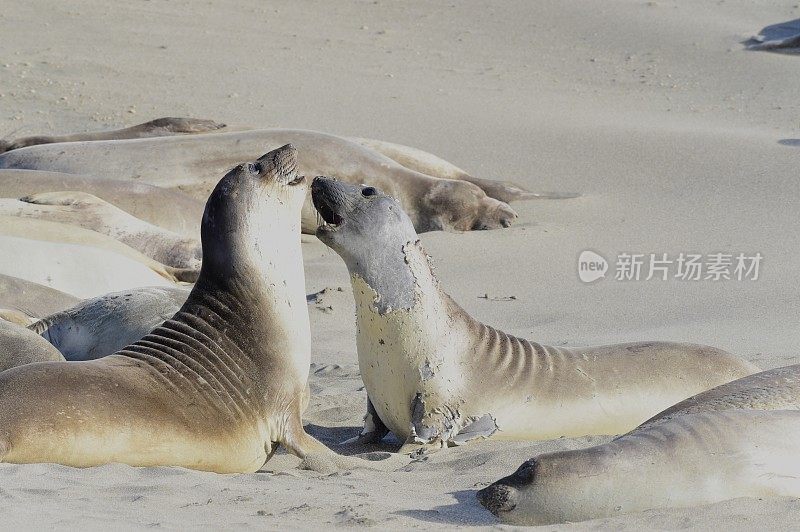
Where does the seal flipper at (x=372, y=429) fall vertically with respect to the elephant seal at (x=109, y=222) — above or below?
below

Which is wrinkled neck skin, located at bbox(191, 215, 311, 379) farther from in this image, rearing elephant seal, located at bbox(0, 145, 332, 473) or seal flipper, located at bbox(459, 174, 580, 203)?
seal flipper, located at bbox(459, 174, 580, 203)

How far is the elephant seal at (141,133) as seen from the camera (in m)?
10.7

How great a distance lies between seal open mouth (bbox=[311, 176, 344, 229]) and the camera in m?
5.55

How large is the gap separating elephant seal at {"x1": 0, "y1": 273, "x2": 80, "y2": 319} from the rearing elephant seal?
1691mm

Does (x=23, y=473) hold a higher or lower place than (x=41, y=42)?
lower

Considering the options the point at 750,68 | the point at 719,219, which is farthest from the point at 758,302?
the point at 750,68

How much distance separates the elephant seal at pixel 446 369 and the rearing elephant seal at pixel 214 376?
0.25m

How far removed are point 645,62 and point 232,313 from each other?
10.3 metres

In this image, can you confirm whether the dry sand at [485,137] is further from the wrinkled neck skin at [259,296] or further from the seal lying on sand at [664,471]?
the wrinkled neck skin at [259,296]

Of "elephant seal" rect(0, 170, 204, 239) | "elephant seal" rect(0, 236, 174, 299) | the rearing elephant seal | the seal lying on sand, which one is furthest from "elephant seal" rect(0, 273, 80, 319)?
the seal lying on sand

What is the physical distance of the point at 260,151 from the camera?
32.6 feet

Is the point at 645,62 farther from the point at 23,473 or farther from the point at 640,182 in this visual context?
the point at 23,473

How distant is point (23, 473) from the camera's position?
4152 millimetres

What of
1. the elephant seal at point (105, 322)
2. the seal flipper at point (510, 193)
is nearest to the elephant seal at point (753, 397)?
the elephant seal at point (105, 322)
